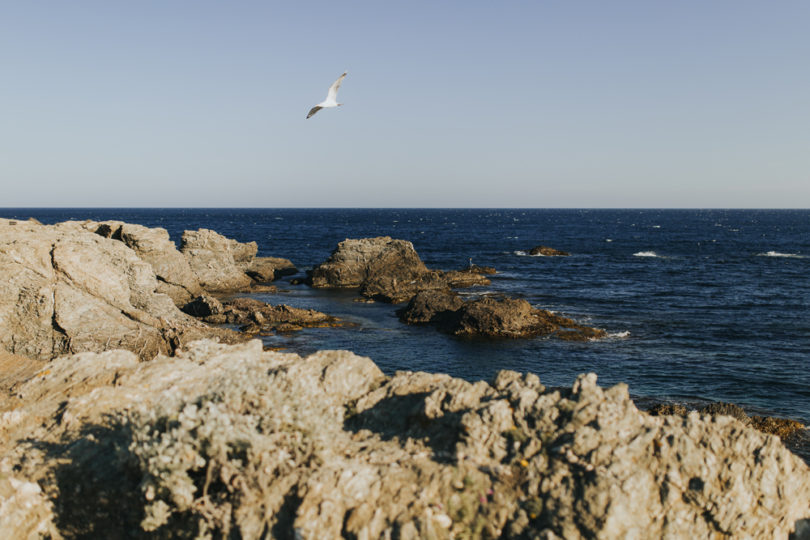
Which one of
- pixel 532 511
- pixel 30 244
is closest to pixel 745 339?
pixel 532 511

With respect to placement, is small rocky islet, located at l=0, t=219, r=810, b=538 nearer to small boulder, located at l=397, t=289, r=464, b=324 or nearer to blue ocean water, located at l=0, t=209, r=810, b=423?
blue ocean water, located at l=0, t=209, r=810, b=423

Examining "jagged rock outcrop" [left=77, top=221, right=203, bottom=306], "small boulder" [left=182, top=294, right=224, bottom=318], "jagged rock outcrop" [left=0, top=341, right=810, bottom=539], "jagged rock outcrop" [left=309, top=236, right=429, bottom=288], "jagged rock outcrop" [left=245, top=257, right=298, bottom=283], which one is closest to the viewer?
"jagged rock outcrop" [left=0, top=341, right=810, bottom=539]

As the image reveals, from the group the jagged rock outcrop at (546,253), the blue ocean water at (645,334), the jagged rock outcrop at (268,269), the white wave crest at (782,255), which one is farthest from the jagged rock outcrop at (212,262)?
the white wave crest at (782,255)

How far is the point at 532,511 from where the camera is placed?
7.10m

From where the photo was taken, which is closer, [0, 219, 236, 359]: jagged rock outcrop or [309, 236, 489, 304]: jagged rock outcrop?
[0, 219, 236, 359]: jagged rock outcrop

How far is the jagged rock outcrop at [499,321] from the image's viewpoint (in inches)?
1348

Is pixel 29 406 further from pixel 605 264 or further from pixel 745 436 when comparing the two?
pixel 605 264

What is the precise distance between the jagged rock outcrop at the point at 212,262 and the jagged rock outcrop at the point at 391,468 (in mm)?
42667

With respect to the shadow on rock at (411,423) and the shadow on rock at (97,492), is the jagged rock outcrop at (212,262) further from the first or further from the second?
the shadow on rock at (411,423)

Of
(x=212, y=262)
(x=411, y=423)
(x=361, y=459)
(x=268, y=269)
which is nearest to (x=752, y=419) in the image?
(x=411, y=423)

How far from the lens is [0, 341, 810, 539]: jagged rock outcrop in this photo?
23.1 feet

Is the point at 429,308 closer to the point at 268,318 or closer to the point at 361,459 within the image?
the point at 268,318

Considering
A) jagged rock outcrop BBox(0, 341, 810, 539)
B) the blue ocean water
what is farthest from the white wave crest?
jagged rock outcrop BBox(0, 341, 810, 539)

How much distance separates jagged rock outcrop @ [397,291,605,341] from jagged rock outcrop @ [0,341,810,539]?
25470 mm
